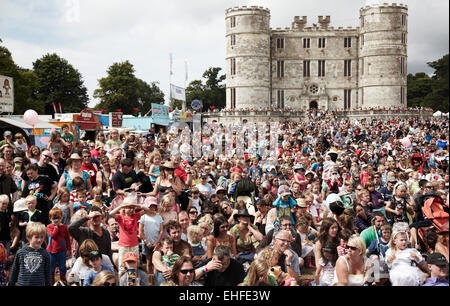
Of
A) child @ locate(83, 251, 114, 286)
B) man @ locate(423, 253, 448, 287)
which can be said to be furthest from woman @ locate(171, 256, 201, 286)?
man @ locate(423, 253, 448, 287)

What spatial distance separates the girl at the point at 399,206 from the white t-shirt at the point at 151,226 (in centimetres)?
380

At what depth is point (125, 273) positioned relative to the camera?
220 inches

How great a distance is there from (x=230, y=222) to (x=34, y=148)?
4701 millimetres

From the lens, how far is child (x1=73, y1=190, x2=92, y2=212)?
23.9ft

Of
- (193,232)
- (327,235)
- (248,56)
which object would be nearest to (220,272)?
(193,232)

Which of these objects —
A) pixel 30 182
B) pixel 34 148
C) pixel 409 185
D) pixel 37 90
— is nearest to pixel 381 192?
pixel 409 185

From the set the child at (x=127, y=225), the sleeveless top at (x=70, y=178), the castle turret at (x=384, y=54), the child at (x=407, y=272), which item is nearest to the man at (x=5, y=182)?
the sleeveless top at (x=70, y=178)

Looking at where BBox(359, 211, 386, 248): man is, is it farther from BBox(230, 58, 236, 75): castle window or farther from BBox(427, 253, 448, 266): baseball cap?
BBox(230, 58, 236, 75): castle window

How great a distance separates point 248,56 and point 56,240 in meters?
51.3

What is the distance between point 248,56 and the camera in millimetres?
55906

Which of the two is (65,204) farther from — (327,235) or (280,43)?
(280,43)

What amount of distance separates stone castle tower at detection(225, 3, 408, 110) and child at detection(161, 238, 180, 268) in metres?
51.3
